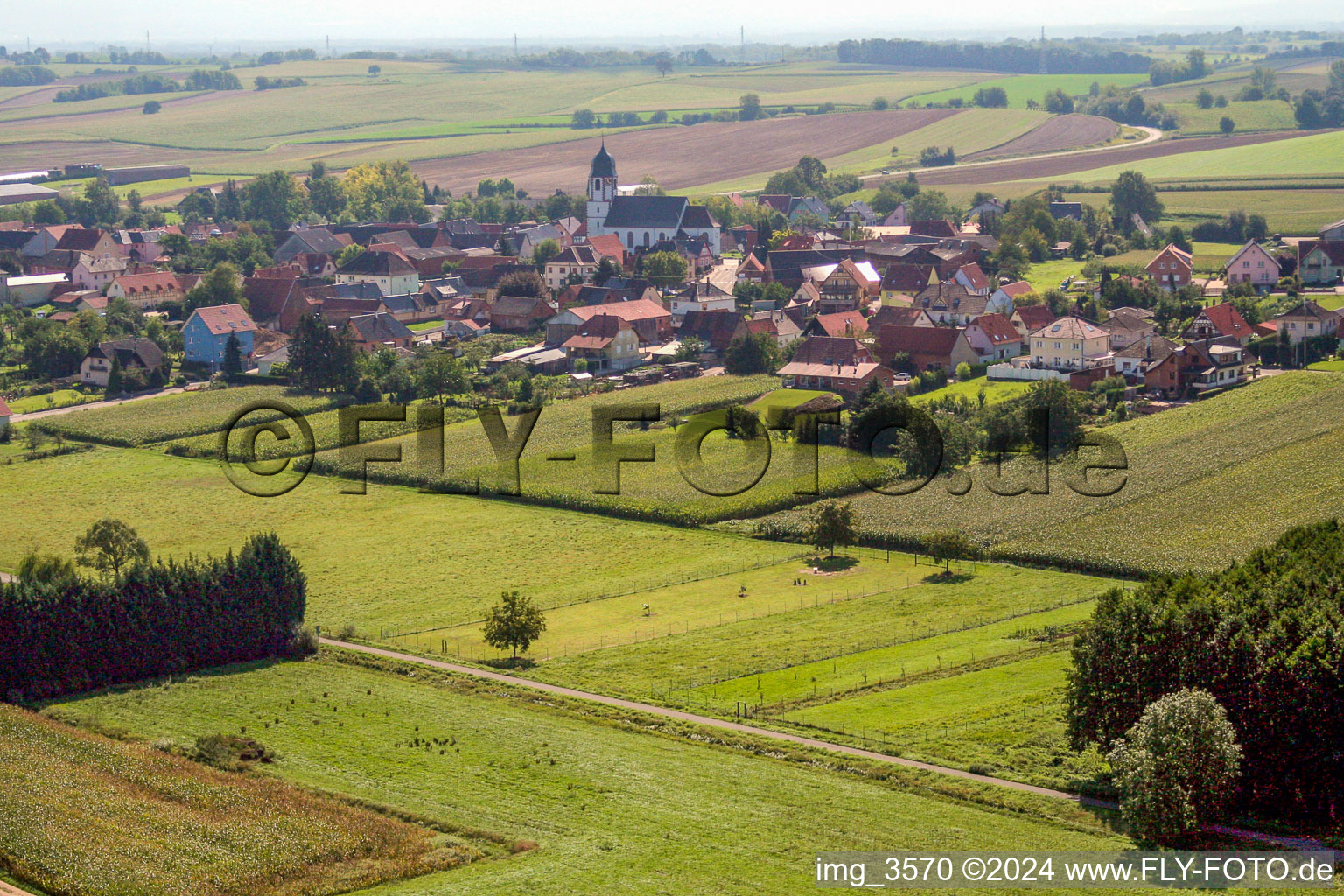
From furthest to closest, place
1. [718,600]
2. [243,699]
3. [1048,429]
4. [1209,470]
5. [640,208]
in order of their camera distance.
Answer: [640,208]
[1048,429]
[1209,470]
[718,600]
[243,699]

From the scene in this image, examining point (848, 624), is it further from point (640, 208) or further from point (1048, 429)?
point (640, 208)

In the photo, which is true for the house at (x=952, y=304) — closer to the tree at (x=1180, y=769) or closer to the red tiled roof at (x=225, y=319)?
the red tiled roof at (x=225, y=319)

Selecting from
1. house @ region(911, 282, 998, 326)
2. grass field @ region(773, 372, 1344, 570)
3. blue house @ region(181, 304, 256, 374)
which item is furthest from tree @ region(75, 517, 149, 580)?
house @ region(911, 282, 998, 326)

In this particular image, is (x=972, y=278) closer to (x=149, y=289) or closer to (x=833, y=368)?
(x=833, y=368)

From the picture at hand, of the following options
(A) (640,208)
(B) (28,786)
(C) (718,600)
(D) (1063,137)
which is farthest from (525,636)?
(D) (1063,137)

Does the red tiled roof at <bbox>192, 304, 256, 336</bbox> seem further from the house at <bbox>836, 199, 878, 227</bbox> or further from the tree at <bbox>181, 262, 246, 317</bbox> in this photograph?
the house at <bbox>836, 199, 878, 227</bbox>

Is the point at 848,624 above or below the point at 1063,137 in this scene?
below
